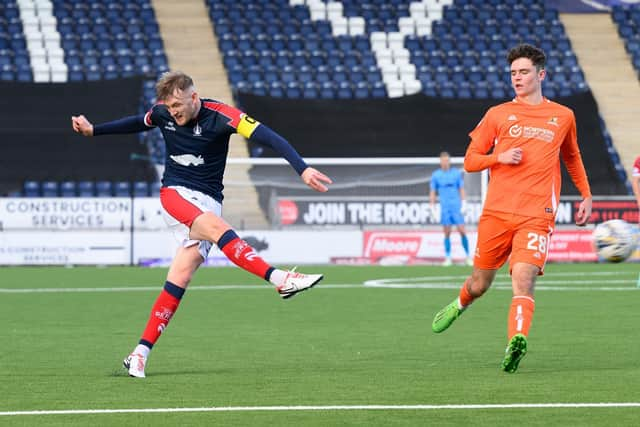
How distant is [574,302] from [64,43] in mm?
22664

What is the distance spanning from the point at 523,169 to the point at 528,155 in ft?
0.33

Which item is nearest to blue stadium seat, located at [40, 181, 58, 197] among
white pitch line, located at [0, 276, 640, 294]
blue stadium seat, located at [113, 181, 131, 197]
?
blue stadium seat, located at [113, 181, 131, 197]

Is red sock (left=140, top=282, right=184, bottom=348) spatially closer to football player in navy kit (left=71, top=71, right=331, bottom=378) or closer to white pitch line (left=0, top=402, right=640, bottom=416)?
football player in navy kit (left=71, top=71, right=331, bottom=378)

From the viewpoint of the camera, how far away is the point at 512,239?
9133 mm

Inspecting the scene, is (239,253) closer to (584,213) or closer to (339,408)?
(339,408)

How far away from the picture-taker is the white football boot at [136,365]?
8711mm

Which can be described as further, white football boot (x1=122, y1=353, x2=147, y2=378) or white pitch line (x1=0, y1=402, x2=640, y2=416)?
white football boot (x1=122, y1=353, x2=147, y2=378)

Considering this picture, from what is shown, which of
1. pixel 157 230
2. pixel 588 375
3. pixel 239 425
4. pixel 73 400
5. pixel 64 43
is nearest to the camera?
pixel 239 425

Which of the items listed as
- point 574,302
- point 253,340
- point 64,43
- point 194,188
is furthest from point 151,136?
point 194,188

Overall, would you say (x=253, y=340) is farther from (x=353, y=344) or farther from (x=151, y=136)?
(x=151, y=136)

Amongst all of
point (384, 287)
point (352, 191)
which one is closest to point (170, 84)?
point (384, 287)

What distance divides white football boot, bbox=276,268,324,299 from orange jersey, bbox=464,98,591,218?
1469mm

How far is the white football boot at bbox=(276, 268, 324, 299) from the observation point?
8.45m

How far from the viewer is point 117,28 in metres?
36.4
